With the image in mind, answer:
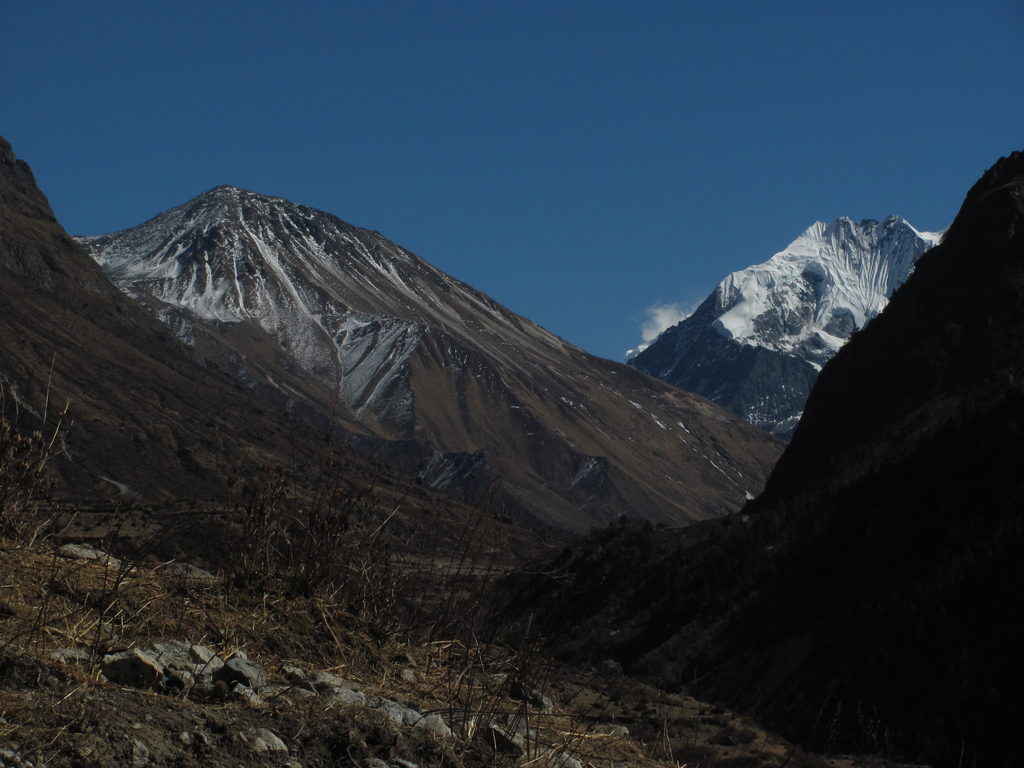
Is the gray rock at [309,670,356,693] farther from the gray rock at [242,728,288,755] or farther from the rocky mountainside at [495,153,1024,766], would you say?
the rocky mountainside at [495,153,1024,766]

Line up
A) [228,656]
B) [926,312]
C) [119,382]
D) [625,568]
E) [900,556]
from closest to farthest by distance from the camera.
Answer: [228,656] < [900,556] < [625,568] < [926,312] < [119,382]

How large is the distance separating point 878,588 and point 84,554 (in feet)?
58.0

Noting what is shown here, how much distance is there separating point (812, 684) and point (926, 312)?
117 ft

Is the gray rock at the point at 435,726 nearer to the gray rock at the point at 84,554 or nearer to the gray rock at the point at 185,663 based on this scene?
the gray rock at the point at 185,663

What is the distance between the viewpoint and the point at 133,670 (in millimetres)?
3607

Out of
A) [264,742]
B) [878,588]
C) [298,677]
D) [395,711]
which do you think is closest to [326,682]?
[298,677]

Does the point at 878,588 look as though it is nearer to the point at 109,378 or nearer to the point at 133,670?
the point at 133,670

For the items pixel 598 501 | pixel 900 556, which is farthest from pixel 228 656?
pixel 598 501

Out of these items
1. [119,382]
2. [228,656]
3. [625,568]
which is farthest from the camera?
[119,382]

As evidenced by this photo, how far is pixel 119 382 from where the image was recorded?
389 feet

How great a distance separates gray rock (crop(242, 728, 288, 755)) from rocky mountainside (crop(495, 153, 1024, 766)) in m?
1.34

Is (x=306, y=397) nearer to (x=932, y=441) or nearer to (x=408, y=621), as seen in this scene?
(x=932, y=441)

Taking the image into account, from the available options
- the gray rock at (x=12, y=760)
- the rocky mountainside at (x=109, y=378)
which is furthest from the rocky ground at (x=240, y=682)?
the rocky mountainside at (x=109, y=378)

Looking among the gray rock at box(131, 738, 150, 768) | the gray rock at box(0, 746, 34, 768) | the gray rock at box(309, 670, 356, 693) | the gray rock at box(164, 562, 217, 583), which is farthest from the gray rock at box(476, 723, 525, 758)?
the gray rock at box(164, 562, 217, 583)
